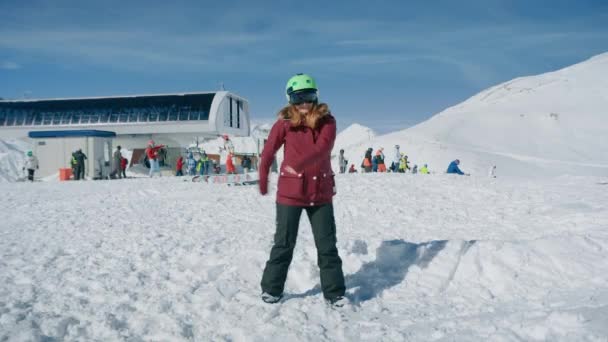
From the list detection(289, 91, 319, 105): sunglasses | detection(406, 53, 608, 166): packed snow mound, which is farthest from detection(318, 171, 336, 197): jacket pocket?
detection(406, 53, 608, 166): packed snow mound

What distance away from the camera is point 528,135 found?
187 ft

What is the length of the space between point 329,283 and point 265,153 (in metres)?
1.17

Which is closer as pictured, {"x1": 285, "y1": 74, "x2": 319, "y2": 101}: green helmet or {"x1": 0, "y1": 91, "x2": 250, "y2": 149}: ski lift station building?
{"x1": 285, "y1": 74, "x2": 319, "y2": 101}: green helmet

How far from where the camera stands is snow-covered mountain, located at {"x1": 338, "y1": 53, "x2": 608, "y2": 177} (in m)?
39.4

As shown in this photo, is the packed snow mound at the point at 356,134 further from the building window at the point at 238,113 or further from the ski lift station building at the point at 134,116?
the ski lift station building at the point at 134,116

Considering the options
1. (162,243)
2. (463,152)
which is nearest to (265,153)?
(162,243)

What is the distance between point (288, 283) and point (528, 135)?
60.7m

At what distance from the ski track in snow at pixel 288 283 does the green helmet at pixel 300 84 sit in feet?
5.61

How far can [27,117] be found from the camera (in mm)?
51000

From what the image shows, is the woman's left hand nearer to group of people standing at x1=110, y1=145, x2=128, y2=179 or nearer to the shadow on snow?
the shadow on snow

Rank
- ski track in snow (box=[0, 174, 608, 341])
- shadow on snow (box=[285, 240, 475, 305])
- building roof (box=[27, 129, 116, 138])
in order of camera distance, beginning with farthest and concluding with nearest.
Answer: building roof (box=[27, 129, 116, 138]), shadow on snow (box=[285, 240, 475, 305]), ski track in snow (box=[0, 174, 608, 341])

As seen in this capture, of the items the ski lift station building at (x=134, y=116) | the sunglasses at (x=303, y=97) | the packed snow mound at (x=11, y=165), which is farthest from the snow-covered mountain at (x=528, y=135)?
the sunglasses at (x=303, y=97)

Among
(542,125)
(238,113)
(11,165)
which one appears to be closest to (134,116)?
(238,113)

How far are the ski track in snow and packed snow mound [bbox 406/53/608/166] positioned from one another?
42.4m
